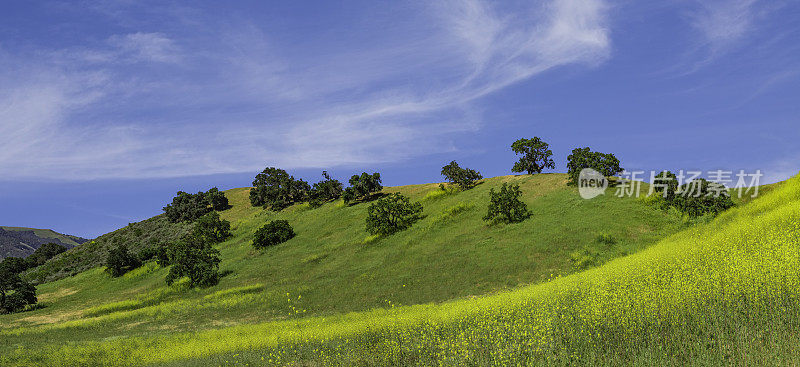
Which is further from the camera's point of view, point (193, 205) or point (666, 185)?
point (193, 205)

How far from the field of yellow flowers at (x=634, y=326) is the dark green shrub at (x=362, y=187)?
213ft

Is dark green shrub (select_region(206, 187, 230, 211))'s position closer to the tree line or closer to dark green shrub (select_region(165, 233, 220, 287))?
the tree line

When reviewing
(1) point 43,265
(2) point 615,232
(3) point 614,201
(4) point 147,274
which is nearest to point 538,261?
(2) point 615,232

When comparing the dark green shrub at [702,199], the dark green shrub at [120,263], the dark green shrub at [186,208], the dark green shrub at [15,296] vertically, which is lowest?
the dark green shrub at [15,296]

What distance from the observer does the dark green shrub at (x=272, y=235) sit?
72062 mm

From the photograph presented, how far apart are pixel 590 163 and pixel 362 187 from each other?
140ft

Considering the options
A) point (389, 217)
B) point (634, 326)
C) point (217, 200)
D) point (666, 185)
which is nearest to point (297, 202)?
point (217, 200)

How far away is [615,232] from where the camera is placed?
1802 inches

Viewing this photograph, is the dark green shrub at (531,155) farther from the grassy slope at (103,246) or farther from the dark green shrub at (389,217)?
the grassy slope at (103,246)

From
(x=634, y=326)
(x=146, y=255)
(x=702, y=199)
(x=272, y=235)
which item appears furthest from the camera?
(x=146, y=255)

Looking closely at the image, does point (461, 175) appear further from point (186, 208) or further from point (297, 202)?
point (186, 208)

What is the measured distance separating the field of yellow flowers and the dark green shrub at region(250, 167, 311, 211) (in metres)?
81.8

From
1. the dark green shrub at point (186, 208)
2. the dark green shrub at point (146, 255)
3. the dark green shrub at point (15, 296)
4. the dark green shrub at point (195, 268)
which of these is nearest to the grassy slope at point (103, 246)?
the dark green shrub at point (186, 208)

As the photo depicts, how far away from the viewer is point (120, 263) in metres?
76.8
